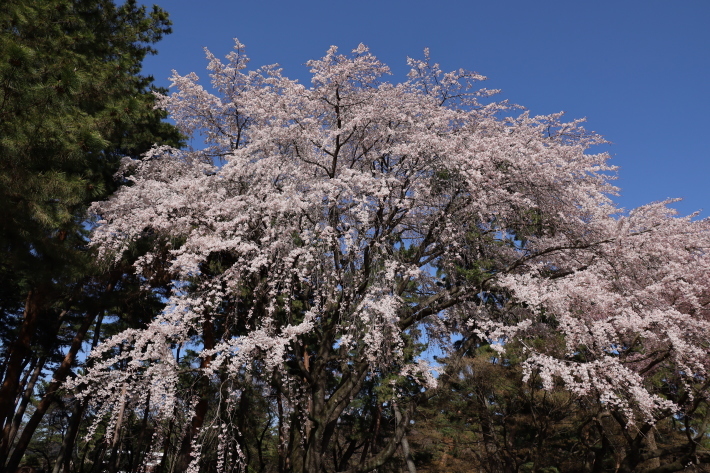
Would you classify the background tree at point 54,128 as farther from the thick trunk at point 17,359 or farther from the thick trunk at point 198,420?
the thick trunk at point 198,420

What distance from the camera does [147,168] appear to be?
412 inches

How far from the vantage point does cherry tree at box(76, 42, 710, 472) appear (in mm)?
7730

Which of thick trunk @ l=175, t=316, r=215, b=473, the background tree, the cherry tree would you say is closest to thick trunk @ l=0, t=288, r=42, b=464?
the background tree

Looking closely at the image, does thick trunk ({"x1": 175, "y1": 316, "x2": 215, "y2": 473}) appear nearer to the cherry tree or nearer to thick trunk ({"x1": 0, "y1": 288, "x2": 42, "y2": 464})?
the cherry tree

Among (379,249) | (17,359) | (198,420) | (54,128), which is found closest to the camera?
(54,128)

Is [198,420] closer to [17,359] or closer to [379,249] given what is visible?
[17,359]

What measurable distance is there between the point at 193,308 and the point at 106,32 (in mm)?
7199

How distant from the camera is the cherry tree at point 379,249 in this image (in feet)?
25.4

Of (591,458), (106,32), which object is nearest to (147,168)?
(106,32)

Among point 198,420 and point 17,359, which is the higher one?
point 17,359

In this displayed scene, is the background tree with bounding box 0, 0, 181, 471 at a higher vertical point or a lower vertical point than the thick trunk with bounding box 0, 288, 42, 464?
higher

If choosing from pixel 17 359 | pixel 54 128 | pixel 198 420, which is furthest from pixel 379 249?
pixel 17 359

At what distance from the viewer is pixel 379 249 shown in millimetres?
8398

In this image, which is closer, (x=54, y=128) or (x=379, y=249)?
(x=54, y=128)
